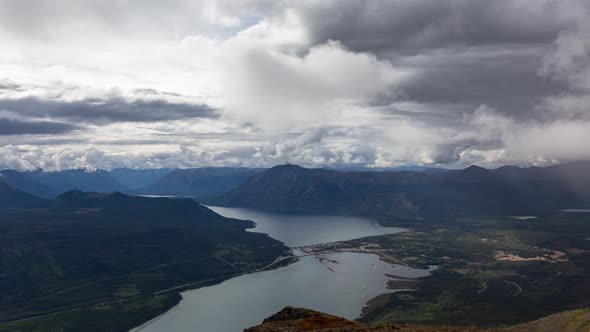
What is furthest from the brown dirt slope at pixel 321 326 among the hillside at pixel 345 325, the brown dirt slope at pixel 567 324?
the brown dirt slope at pixel 567 324

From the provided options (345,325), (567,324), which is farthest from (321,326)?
(567,324)

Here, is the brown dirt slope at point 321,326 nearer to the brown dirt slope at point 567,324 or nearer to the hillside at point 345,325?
the hillside at point 345,325

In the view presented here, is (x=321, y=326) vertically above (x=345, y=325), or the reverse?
(x=345, y=325)

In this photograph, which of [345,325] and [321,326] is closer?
[345,325]

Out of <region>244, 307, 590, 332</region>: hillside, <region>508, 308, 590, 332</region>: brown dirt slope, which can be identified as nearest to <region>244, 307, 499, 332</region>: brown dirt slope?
<region>244, 307, 590, 332</region>: hillside

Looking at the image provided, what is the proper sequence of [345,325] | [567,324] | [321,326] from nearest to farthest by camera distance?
1. [345,325]
2. [321,326]
3. [567,324]

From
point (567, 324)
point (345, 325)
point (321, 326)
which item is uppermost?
point (345, 325)

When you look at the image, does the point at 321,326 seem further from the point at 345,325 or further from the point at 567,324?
the point at 567,324

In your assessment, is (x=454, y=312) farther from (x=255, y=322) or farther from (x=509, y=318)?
(x=255, y=322)
